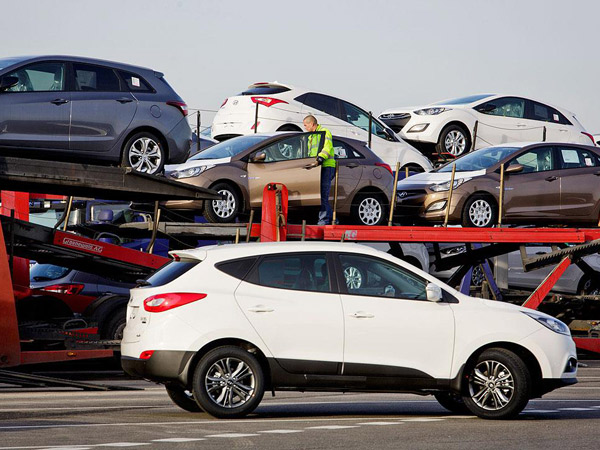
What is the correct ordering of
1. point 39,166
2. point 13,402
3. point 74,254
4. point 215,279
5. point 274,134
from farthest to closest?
point 274,134
point 74,254
point 39,166
point 13,402
point 215,279

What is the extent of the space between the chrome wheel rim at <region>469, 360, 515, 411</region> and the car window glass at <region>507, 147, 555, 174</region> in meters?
8.60

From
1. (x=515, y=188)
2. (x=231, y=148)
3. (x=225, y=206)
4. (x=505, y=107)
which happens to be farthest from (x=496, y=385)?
→ (x=505, y=107)

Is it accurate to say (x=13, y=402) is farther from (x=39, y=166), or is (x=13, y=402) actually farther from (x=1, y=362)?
(x=39, y=166)

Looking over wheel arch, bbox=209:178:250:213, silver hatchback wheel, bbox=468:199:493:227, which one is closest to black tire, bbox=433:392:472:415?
wheel arch, bbox=209:178:250:213

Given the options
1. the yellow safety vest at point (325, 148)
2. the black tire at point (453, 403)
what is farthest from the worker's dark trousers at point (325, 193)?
the black tire at point (453, 403)

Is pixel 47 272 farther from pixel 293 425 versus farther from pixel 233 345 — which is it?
pixel 293 425

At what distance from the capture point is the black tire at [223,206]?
A: 16.2m

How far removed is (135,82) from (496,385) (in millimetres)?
6446

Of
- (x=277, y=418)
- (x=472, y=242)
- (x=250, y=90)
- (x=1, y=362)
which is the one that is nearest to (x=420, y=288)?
(x=277, y=418)

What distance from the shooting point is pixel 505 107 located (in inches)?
1003

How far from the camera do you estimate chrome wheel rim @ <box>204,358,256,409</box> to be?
31.8 ft

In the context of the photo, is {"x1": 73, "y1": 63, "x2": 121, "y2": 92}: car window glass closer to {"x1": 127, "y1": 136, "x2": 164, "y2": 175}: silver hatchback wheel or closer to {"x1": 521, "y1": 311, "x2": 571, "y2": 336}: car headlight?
{"x1": 127, "y1": 136, "x2": 164, "y2": 175}: silver hatchback wheel

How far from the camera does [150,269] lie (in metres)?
15.3

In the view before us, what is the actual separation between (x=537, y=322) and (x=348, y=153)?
810cm
